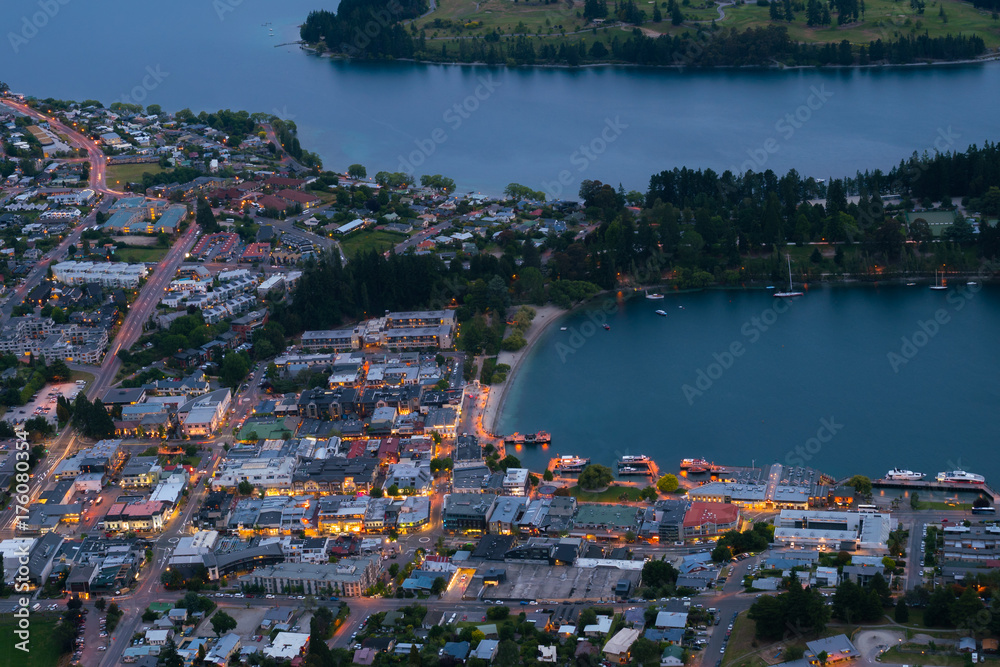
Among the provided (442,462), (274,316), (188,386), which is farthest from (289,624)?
(274,316)

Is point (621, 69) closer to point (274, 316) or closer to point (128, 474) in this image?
point (274, 316)

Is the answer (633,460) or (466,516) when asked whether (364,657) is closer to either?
(466,516)

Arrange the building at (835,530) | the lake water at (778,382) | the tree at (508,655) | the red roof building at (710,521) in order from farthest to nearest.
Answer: the lake water at (778,382) < the red roof building at (710,521) < the building at (835,530) < the tree at (508,655)

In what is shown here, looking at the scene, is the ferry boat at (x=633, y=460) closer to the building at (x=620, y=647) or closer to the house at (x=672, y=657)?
the building at (x=620, y=647)

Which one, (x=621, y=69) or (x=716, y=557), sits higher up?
(x=621, y=69)

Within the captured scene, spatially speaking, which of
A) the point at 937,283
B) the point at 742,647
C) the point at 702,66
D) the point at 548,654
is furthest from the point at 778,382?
the point at 702,66
